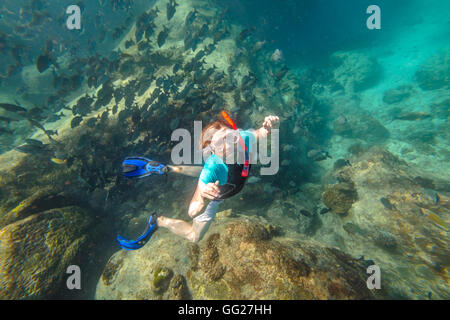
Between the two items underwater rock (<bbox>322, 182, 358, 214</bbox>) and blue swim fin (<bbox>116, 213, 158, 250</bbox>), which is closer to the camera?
blue swim fin (<bbox>116, 213, 158, 250</bbox>)

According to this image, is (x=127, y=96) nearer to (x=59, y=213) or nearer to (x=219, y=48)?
(x=59, y=213)

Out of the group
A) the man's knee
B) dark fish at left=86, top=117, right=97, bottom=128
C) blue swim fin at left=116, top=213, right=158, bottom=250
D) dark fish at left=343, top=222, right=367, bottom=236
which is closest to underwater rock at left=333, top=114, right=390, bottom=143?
dark fish at left=343, top=222, right=367, bottom=236

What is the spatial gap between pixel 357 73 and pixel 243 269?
22.8 m

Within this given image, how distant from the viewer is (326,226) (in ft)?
22.3

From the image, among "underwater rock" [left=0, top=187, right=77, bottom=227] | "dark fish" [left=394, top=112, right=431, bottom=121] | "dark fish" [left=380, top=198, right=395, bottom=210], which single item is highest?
"dark fish" [left=394, top=112, right=431, bottom=121]

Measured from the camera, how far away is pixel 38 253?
405 centimetres

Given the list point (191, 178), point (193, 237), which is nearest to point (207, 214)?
point (193, 237)

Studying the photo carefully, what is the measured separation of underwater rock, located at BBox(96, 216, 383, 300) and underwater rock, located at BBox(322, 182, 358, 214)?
3819 millimetres

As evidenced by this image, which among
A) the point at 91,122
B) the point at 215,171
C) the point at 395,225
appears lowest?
the point at 395,225

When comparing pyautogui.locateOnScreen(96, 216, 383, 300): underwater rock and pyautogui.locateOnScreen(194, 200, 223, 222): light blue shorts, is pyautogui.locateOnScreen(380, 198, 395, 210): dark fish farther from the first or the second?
pyautogui.locateOnScreen(194, 200, 223, 222): light blue shorts

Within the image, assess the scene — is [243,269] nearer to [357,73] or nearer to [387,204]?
[387,204]

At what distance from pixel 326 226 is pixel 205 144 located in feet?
20.4

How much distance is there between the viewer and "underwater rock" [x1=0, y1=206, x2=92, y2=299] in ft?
12.3
